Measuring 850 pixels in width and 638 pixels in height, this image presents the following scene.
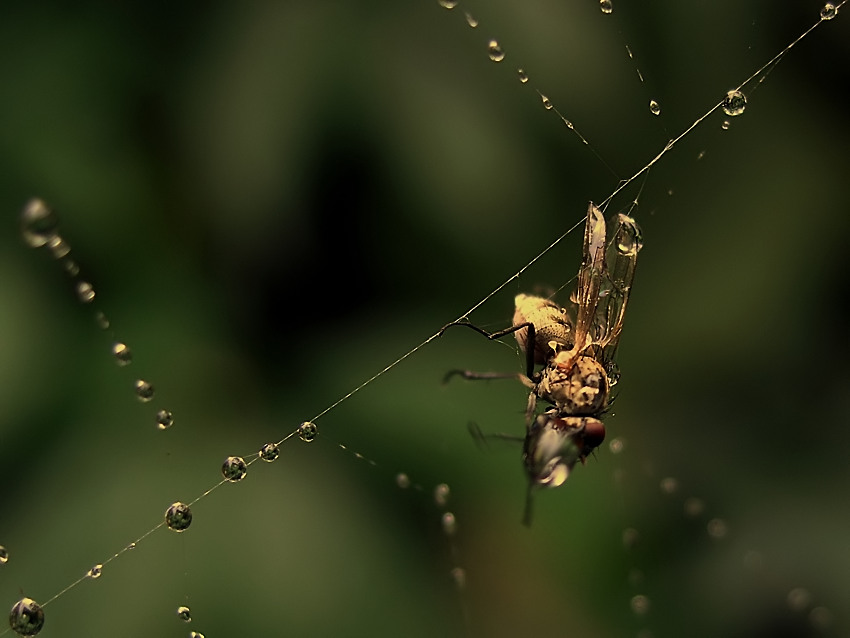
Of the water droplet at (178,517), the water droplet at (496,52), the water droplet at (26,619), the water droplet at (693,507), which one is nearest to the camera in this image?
the water droplet at (26,619)

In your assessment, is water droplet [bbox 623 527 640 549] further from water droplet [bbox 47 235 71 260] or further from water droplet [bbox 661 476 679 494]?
water droplet [bbox 47 235 71 260]

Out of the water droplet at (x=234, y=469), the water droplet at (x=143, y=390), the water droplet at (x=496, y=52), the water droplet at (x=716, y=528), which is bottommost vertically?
the water droplet at (x=716, y=528)

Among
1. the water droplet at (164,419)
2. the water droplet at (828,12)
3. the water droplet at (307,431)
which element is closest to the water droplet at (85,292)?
the water droplet at (164,419)

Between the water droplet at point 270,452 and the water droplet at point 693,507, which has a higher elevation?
the water droplet at point 270,452

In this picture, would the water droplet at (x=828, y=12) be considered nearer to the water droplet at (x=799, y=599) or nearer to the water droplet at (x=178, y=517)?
the water droplet at (x=799, y=599)

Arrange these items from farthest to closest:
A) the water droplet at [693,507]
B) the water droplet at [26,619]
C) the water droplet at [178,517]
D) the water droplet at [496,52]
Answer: the water droplet at [693,507]
the water droplet at [496,52]
the water droplet at [178,517]
the water droplet at [26,619]

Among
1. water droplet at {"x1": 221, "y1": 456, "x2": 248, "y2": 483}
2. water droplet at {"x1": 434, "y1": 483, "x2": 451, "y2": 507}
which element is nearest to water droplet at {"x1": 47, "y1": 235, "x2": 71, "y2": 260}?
water droplet at {"x1": 221, "y1": 456, "x2": 248, "y2": 483}

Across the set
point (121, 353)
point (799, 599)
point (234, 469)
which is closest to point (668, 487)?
point (799, 599)
